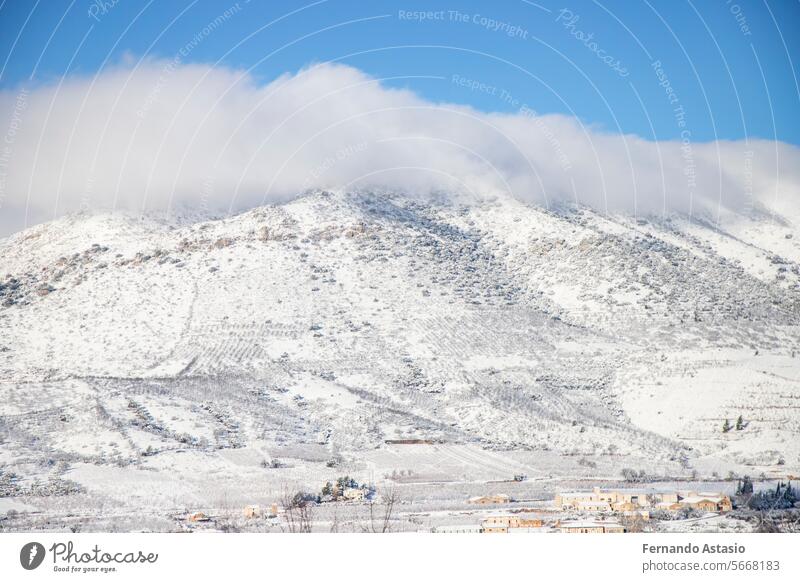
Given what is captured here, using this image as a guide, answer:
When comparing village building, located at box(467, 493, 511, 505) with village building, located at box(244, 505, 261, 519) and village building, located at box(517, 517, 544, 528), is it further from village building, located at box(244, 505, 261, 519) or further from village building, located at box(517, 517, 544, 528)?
village building, located at box(244, 505, 261, 519)

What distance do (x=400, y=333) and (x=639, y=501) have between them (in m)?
21.4

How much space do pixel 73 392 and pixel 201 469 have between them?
10371 mm

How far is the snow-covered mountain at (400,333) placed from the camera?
35.9 meters

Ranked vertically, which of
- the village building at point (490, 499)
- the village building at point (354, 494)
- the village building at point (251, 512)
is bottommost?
the village building at point (251, 512)

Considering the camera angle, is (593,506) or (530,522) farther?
(593,506)

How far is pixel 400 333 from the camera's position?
45812mm

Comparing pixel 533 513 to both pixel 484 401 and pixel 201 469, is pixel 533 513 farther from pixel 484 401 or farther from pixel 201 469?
pixel 484 401

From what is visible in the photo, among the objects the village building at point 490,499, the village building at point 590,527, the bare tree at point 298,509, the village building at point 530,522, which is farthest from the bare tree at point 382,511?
the village building at point 590,527

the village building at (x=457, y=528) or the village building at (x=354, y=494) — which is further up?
the village building at (x=354, y=494)

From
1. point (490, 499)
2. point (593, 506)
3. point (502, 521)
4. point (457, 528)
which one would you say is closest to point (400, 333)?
point (490, 499)

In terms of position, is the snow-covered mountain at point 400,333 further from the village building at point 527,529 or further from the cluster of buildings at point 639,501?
the village building at point 527,529

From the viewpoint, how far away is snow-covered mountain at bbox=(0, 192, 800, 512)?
35.9m

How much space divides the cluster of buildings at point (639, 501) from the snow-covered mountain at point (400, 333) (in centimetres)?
669

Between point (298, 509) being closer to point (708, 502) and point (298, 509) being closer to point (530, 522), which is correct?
point (530, 522)
